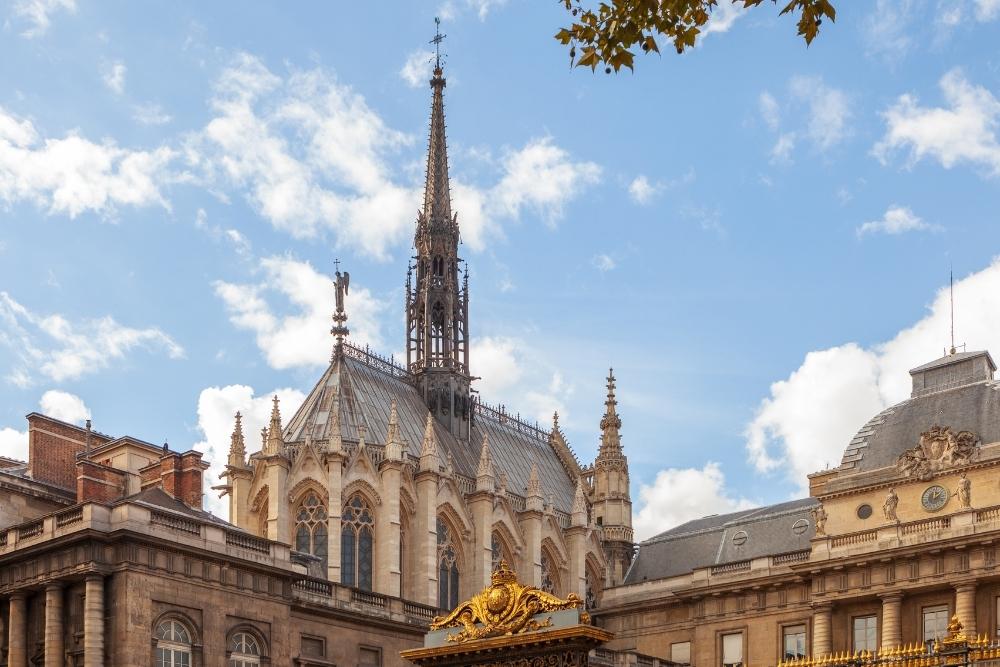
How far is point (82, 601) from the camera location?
39875 millimetres

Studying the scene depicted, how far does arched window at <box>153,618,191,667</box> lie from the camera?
39.6 meters

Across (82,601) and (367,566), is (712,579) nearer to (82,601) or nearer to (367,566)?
(367,566)

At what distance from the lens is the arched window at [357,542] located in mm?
57594

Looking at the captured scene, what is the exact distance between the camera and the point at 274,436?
58594 mm

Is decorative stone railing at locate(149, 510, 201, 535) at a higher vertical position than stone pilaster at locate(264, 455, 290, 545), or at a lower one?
lower

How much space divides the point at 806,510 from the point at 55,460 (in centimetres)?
2849

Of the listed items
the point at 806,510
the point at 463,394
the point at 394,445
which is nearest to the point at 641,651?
the point at 806,510

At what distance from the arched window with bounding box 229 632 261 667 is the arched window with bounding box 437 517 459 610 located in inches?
749

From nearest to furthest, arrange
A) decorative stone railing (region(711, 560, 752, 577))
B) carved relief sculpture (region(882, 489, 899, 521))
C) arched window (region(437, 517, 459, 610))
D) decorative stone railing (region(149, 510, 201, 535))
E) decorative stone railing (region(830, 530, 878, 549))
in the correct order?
1. decorative stone railing (region(149, 510, 201, 535))
2. decorative stone railing (region(830, 530, 878, 549))
3. carved relief sculpture (region(882, 489, 899, 521))
4. decorative stone railing (region(711, 560, 752, 577))
5. arched window (region(437, 517, 459, 610))

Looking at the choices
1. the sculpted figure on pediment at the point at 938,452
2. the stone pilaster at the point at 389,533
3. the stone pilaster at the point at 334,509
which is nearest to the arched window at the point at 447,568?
the stone pilaster at the point at 389,533

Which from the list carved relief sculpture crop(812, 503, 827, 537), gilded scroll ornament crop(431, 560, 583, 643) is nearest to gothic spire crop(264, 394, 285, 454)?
carved relief sculpture crop(812, 503, 827, 537)

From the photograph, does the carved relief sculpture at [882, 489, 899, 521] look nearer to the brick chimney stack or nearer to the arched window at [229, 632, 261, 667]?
the arched window at [229, 632, 261, 667]

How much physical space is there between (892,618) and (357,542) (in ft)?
68.2

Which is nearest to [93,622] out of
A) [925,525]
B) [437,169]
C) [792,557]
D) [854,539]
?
[854,539]
